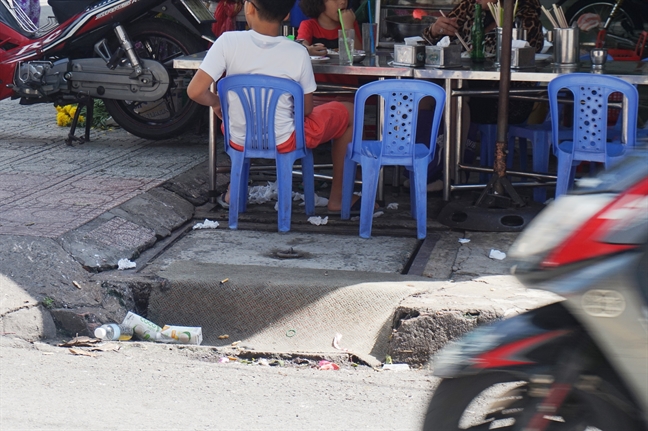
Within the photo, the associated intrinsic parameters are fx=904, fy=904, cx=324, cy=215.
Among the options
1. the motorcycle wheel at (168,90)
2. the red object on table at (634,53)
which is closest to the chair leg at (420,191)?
the red object on table at (634,53)

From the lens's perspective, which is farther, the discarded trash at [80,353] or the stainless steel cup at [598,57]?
the stainless steel cup at [598,57]

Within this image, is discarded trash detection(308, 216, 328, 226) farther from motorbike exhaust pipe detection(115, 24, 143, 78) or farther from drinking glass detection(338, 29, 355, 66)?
motorbike exhaust pipe detection(115, 24, 143, 78)

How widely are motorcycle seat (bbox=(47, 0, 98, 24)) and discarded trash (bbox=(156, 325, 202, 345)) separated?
4.50 meters

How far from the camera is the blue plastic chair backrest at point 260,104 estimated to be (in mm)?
5594

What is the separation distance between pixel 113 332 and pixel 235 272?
0.76m

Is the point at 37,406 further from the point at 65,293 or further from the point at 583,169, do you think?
the point at 583,169

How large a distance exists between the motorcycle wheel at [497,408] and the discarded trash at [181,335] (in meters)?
2.32

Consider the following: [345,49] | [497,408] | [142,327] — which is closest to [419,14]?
[345,49]

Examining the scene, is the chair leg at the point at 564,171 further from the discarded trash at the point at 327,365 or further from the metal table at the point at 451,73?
the discarded trash at the point at 327,365

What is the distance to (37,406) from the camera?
136 inches

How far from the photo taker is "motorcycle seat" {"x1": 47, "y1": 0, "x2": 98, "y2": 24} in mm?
8094

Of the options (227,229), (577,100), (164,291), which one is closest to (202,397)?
(164,291)

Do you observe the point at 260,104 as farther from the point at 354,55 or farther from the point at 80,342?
the point at 80,342

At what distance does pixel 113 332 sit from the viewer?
14.8 ft
